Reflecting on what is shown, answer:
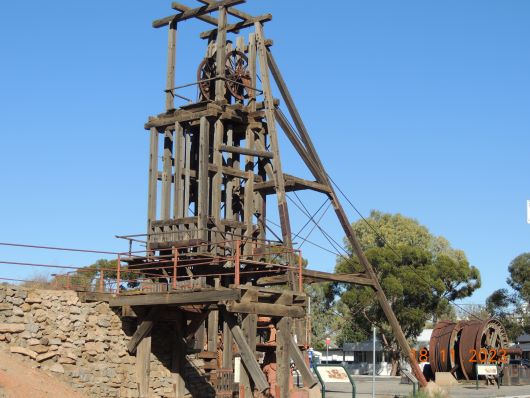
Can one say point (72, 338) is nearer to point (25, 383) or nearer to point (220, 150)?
point (25, 383)

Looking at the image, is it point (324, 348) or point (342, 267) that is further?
point (324, 348)

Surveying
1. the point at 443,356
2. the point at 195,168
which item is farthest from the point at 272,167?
the point at 443,356

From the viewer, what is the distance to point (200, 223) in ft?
78.1

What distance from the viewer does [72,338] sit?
19.5m

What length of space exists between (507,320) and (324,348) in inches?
731

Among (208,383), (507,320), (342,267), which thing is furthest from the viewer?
(507,320)

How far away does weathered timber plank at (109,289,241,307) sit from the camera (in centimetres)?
1864

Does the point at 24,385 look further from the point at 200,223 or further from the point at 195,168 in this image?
the point at 195,168

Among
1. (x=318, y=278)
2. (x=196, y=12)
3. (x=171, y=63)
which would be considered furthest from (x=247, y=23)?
(x=318, y=278)

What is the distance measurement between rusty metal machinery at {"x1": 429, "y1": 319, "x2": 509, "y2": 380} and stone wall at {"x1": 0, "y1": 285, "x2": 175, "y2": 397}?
81.7 feet

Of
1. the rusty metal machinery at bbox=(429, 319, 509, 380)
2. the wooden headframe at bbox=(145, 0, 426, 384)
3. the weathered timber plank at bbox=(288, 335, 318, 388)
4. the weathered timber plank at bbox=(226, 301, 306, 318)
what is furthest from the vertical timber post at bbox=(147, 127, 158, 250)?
the rusty metal machinery at bbox=(429, 319, 509, 380)

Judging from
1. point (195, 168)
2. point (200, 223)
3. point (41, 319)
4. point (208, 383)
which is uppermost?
point (195, 168)

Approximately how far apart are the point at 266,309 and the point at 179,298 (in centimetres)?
210

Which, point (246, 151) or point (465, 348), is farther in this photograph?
point (465, 348)
